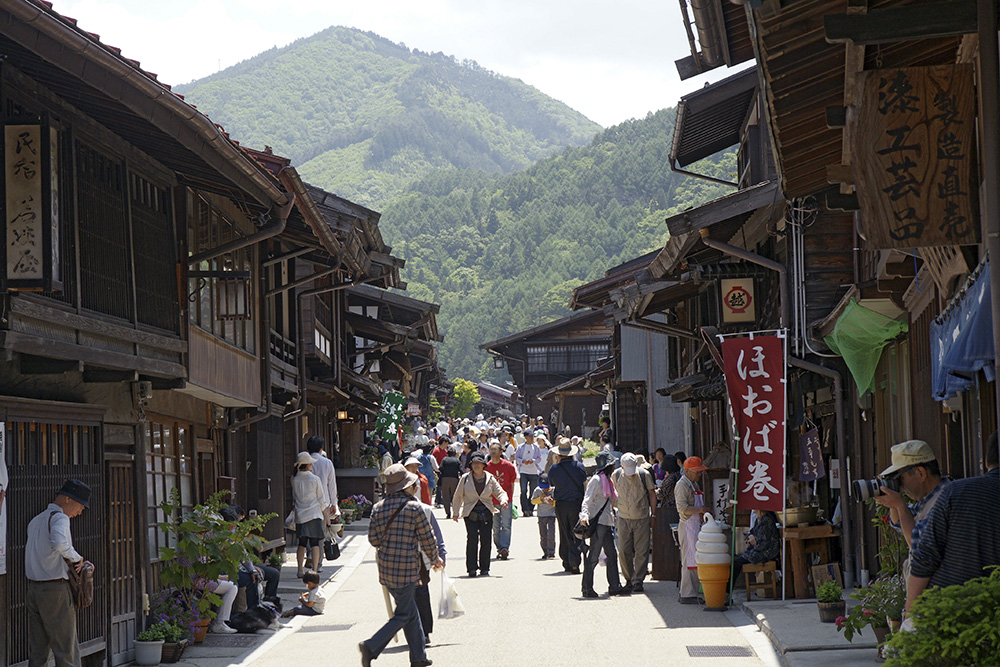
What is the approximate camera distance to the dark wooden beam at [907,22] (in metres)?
5.73

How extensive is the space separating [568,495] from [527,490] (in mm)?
13451

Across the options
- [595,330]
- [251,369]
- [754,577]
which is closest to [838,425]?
[754,577]

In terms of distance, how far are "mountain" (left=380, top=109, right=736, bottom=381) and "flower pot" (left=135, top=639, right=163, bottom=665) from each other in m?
105

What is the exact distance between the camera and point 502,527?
2100cm

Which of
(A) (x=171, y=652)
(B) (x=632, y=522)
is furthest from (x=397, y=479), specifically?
(B) (x=632, y=522)

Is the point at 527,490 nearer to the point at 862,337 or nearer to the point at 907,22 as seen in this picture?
the point at 862,337

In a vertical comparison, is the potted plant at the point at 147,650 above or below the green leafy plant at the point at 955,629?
below

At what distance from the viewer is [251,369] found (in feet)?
57.7

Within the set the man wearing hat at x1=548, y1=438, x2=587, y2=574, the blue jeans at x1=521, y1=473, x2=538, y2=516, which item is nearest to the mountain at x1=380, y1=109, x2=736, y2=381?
the blue jeans at x1=521, y1=473, x2=538, y2=516

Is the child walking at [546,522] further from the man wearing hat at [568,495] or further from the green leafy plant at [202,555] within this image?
the green leafy plant at [202,555]

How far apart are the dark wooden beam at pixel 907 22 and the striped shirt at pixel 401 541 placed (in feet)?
22.6

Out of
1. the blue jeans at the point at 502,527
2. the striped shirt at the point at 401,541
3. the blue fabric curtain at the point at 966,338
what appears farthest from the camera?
the blue jeans at the point at 502,527

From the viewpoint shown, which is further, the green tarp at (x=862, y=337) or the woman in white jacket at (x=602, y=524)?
the woman in white jacket at (x=602, y=524)

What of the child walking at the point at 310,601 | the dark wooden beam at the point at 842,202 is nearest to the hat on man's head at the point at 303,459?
the child walking at the point at 310,601
